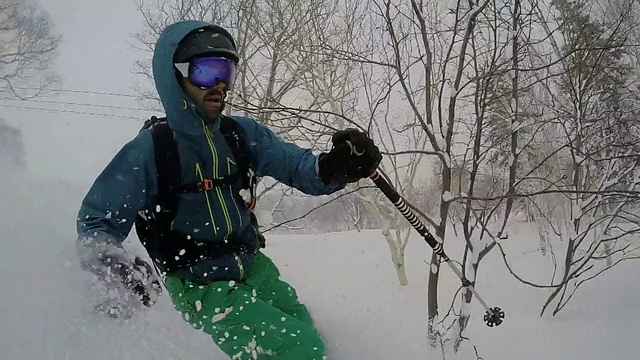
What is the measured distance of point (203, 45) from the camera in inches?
57.1

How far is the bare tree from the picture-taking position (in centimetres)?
615

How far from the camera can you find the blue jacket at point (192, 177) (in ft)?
4.35

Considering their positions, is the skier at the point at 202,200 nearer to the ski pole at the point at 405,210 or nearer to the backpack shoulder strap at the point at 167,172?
the backpack shoulder strap at the point at 167,172

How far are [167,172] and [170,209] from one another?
0.10 m

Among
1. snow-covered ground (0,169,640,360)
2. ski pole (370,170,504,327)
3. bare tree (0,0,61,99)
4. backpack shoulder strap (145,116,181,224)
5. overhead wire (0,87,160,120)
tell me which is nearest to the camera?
backpack shoulder strap (145,116,181,224)

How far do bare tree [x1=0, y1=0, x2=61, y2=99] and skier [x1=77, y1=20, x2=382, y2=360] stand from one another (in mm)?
A: 5844

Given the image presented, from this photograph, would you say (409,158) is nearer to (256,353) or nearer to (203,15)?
(203,15)

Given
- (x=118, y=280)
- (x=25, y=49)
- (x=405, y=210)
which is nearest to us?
(x=118, y=280)

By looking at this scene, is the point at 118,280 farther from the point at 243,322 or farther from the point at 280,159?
the point at 280,159

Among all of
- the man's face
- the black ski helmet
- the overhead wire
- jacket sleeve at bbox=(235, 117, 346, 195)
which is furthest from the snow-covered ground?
the overhead wire

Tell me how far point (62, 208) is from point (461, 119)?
3.63m

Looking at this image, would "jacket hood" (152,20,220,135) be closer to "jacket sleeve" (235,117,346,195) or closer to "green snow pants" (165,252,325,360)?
"jacket sleeve" (235,117,346,195)

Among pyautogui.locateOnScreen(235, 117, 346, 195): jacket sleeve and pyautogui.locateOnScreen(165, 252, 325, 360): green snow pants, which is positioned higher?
pyautogui.locateOnScreen(235, 117, 346, 195): jacket sleeve

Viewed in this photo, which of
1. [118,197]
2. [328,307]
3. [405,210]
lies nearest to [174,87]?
[118,197]
